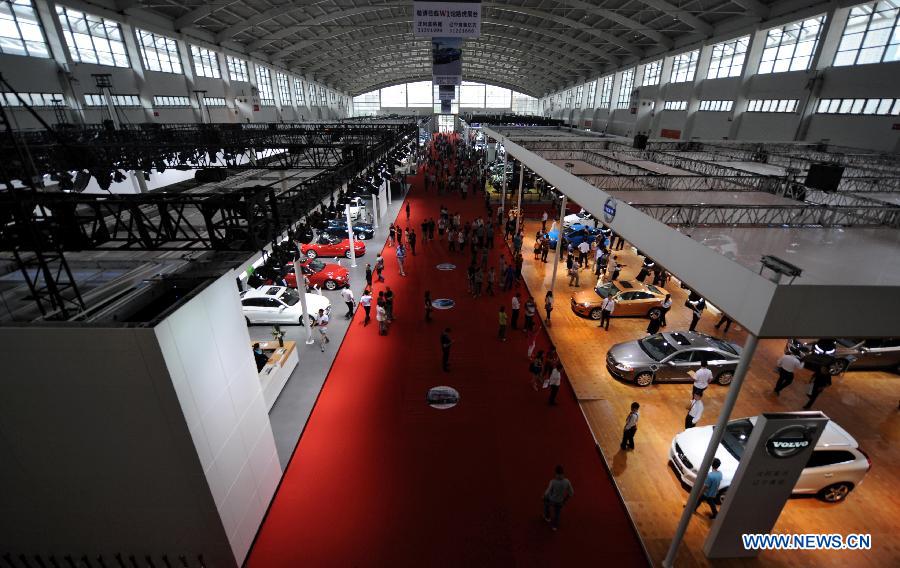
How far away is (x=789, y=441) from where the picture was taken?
18.3 feet

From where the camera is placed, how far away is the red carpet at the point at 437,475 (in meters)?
6.35

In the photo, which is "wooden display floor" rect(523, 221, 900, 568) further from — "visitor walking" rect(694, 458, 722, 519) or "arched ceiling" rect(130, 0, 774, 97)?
"arched ceiling" rect(130, 0, 774, 97)

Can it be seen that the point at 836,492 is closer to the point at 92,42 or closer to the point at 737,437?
the point at 737,437

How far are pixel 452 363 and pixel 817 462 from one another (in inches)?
299

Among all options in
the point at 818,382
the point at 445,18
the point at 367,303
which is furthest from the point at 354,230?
the point at 818,382

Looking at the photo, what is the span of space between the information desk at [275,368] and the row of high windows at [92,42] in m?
19.6

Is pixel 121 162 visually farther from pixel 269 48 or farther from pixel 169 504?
pixel 269 48

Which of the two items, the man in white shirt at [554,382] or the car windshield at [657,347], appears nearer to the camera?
the man in white shirt at [554,382]

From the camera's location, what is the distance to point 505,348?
1180 cm

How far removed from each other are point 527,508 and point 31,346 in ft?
24.2

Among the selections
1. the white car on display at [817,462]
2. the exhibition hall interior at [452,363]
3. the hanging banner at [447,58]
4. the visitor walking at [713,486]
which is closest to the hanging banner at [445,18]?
the exhibition hall interior at [452,363]

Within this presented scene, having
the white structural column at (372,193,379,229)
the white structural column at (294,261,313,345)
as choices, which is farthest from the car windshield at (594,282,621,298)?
the white structural column at (372,193,379,229)

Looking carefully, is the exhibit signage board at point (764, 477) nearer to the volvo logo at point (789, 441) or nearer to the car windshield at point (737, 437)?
the volvo logo at point (789, 441)

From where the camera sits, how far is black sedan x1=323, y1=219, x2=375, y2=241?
19562 millimetres
